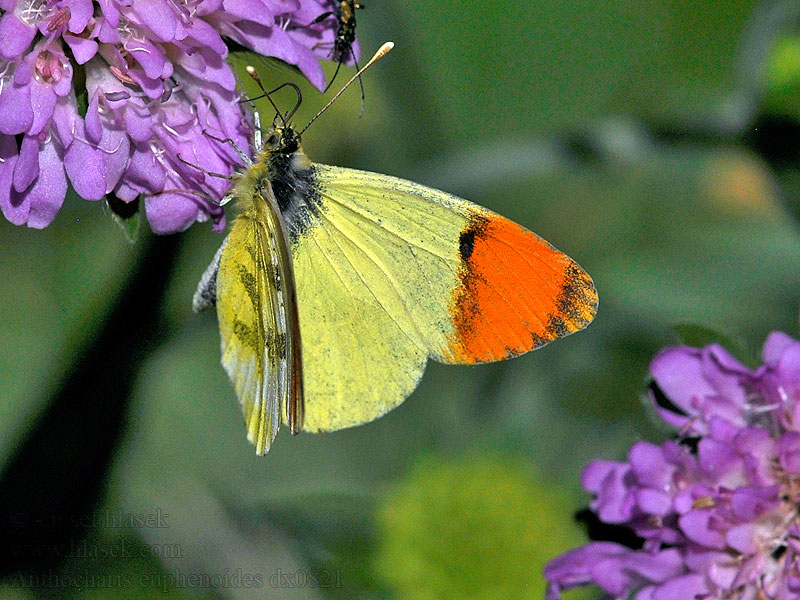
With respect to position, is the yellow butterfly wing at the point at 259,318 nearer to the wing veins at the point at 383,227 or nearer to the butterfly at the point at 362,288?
the butterfly at the point at 362,288

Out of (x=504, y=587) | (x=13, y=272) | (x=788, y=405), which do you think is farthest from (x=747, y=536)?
(x=13, y=272)

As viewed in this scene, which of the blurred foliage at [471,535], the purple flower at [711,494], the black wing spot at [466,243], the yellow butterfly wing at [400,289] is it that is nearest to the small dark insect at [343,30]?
the yellow butterfly wing at [400,289]

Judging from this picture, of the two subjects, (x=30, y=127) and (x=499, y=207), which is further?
(x=499, y=207)

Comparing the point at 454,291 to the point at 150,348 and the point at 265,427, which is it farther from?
the point at 150,348

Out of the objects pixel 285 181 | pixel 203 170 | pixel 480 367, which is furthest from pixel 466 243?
pixel 480 367

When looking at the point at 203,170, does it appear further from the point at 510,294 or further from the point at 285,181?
the point at 510,294

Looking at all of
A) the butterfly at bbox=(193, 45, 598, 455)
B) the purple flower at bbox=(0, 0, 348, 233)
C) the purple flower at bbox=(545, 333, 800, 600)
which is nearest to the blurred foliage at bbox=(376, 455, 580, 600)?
the purple flower at bbox=(545, 333, 800, 600)
